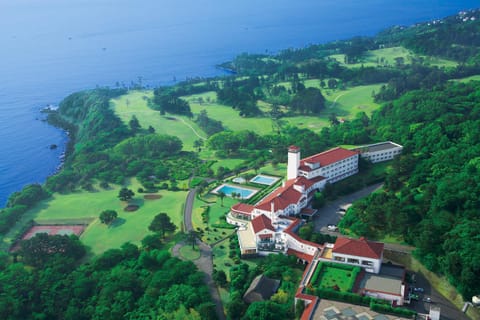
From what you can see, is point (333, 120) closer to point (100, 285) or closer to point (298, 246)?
point (298, 246)

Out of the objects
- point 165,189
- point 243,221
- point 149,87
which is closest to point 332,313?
point 243,221

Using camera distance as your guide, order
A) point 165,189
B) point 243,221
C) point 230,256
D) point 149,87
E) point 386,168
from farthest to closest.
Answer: point 149,87, point 165,189, point 386,168, point 243,221, point 230,256

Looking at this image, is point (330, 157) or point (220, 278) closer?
point (220, 278)

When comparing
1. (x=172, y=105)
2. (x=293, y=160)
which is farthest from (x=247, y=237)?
(x=172, y=105)

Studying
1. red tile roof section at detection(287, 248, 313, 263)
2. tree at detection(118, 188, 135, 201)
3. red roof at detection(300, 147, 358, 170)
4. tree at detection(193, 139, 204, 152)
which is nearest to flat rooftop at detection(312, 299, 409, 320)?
red tile roof section at detection(287, 248, 313, 263)

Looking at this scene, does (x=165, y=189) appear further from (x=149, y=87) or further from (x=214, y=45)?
(x=214, y=45)

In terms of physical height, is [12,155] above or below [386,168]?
below

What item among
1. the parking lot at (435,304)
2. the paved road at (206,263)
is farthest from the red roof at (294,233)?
the parking lot at (435,304)
